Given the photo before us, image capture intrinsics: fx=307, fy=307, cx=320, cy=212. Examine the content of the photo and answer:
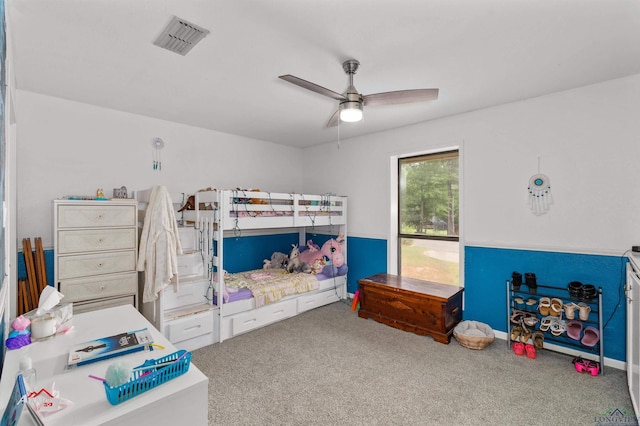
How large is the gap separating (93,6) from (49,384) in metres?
1.89

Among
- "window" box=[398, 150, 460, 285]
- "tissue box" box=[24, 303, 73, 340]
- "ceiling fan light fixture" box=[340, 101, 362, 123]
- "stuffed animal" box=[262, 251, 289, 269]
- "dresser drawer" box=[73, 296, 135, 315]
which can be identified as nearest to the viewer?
"tissue box" box=[24, 303, 73, 340]

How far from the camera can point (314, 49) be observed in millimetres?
2125

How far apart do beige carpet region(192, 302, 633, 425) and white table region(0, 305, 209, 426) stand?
104 cm

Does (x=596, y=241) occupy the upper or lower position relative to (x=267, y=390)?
upper

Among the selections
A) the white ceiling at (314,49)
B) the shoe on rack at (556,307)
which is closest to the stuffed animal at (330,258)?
the white ceiling at (314,49)

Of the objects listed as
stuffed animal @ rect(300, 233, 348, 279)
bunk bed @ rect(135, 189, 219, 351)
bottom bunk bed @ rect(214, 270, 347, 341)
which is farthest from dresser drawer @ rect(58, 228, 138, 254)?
stuffed animal @ rect(300, 233, 348, 279)

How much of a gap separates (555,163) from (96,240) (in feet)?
14.5

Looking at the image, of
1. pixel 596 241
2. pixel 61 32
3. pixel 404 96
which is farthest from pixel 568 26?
pixel 61 32

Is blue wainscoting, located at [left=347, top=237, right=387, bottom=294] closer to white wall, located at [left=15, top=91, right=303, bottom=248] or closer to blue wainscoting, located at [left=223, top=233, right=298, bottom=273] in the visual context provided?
blue wainscoting, located at [left=223, top=233, right=298, bottom=273]

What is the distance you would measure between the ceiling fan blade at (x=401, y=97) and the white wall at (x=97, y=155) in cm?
268

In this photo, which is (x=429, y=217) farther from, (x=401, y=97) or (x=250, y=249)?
(x=250, y=249)

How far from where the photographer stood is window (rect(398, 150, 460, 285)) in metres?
3.81

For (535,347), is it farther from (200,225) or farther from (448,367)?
(200,225)

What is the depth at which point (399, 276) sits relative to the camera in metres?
4.00
